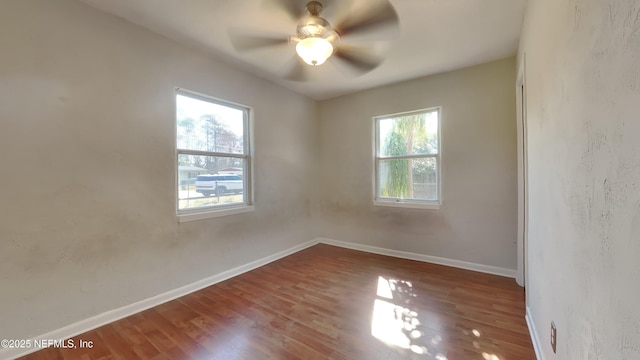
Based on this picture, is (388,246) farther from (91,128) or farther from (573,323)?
(91,128)

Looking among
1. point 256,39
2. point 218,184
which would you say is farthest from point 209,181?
point 256,39

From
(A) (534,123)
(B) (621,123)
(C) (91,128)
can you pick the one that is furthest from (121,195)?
(A) (534,123)

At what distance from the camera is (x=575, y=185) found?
0.99 metres

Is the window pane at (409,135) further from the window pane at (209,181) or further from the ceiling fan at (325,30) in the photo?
the window pane at (209,181)

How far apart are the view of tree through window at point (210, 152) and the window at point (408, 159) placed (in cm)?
205

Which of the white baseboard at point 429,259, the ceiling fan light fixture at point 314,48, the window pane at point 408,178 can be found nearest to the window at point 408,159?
the window pane at point 408,178

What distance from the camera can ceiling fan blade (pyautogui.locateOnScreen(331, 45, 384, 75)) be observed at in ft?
7.75

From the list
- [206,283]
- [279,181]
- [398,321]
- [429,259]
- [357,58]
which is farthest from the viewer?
[279,181]

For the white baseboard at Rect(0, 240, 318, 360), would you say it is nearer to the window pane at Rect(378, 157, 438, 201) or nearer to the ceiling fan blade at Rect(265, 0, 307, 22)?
the window pane at Rect(378, 157, 438, 201)

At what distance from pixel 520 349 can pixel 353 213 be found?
8.84 ft

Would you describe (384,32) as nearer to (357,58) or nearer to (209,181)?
(357,58)

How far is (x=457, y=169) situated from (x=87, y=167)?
12.8 feet

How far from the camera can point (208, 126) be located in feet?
9.72

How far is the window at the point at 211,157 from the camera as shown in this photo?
107 inches
